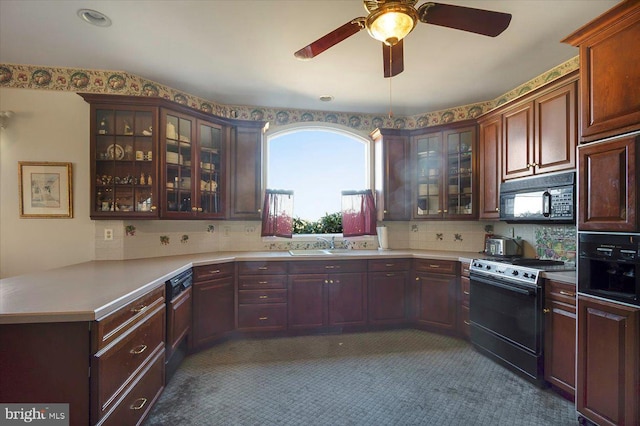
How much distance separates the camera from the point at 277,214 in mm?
3887

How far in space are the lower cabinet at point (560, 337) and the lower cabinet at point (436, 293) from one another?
1.03 meters

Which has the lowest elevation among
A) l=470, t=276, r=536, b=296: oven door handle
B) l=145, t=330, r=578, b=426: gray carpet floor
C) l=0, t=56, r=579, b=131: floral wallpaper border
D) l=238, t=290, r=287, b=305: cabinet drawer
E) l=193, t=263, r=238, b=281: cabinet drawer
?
l=145, t=330, r=578, b=426: gray carpet floor

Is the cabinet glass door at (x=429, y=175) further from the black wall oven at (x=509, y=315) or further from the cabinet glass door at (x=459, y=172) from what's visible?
the black wall oven at (x=509, y=315)

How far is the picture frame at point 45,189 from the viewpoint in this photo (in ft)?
9.25

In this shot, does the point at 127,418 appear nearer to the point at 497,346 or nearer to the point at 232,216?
the point at 232,216

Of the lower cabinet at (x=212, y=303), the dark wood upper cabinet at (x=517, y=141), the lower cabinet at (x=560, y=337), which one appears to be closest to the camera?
the lower cabinet at (x=560, y=337)

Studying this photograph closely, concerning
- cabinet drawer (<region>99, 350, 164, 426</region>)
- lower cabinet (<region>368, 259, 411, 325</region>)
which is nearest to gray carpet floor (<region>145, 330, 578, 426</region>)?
cabinet drawer (<region>99, 350, 164, 426</region>)

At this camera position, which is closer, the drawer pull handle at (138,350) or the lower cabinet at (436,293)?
the drawer pull handle at (138,350)

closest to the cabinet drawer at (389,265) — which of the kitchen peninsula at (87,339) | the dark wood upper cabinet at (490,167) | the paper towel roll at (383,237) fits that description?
the paper towel roll at (383,237)

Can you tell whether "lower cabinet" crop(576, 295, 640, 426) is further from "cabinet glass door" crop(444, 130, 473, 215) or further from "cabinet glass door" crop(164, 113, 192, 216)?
"cabinet glass door" crop(164, 113, 192, 216)

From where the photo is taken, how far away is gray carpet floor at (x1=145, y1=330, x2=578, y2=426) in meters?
1.98

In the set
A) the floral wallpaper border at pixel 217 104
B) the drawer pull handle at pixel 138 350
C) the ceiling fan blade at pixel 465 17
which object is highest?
the floral wallpaper border at pixel 217 104

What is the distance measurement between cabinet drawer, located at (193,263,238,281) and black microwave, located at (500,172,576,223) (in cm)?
290

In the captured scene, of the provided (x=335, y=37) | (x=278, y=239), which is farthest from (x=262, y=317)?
(x=335, y=37)
